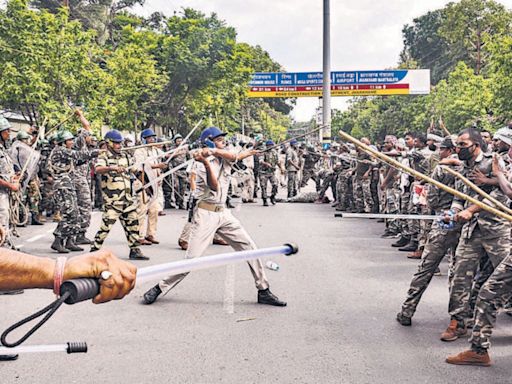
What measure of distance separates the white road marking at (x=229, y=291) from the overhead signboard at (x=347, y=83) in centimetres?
3553

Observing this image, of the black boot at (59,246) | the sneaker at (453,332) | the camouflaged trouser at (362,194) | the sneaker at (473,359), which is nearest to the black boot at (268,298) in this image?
the sneaker at (453,332)

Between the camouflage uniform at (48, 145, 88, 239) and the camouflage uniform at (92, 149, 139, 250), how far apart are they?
41.2 inches

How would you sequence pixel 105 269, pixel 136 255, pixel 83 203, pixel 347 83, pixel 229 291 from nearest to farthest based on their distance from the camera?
pixel 105 269
pixel 229 291
pixel 136 255
pixel 83 203
pixel 347 83

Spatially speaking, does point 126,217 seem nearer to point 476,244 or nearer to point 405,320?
point 405,320

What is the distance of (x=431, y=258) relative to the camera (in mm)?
5488

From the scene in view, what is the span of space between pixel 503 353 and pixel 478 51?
40639 millimetres

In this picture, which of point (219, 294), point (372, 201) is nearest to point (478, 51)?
point (372, 201)

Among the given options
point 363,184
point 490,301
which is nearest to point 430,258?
point 490,301

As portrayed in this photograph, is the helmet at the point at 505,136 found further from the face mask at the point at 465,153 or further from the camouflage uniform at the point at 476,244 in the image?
the face mask at the point at 465,153

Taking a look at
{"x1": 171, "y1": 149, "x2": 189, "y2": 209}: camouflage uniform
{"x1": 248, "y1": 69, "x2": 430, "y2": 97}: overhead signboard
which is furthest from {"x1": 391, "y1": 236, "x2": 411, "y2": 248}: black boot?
{"x1": 248, "y1": 69, "x2": 430, "y2": 97}: overhead signboard

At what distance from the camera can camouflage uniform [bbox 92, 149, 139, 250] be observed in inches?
336

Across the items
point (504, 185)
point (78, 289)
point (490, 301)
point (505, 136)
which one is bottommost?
point (490, 301)

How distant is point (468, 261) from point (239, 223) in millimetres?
2714

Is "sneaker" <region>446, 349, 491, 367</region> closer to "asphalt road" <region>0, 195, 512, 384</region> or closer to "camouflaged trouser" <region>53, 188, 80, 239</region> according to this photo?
"asphalt road" <region>0, 195, 512, 384</region>
